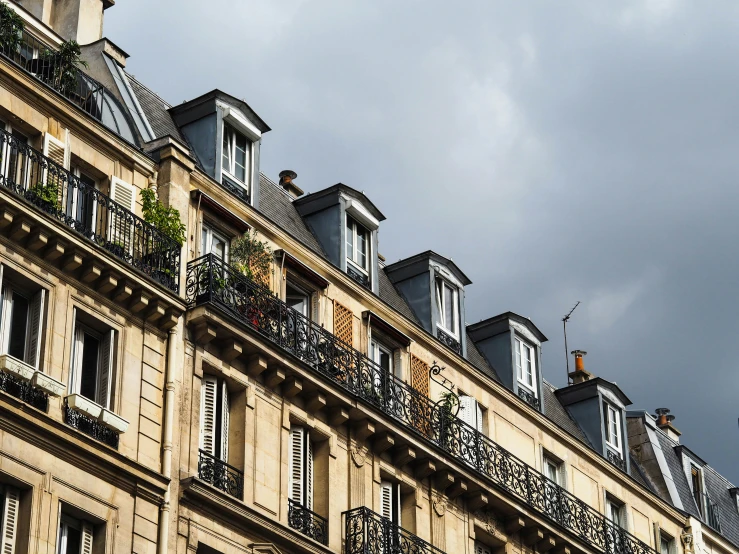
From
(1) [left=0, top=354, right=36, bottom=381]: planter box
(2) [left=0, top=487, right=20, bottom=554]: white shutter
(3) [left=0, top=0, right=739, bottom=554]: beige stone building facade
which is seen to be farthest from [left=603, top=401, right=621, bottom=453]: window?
(2) [left=0, top=487, right=20, bottom=554]: white shutter

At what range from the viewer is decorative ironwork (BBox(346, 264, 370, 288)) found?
31609mm

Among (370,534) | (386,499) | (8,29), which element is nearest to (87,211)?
(8,29)

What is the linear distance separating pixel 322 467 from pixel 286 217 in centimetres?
547

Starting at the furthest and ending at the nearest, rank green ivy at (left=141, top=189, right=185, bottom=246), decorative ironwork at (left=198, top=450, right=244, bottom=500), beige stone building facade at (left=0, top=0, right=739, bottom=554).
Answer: green ivy at (left=141, top=189, right=185, bottom=246) → decorative ironwork at (left=198, top=450, right=244, bottom=500) → beige stone building facade at (left=0, top=0, right=739, bottom=554)

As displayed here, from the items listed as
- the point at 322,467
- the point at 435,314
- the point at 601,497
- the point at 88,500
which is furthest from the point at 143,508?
the point at 601,497

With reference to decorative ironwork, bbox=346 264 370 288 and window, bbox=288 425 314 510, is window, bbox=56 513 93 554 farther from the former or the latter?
decorative ironwork, bbox=346 264 370 288

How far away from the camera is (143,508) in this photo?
78.3 ft

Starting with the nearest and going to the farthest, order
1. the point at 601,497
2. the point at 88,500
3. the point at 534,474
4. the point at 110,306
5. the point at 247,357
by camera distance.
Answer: the point at 88,500
the point at 110,306
the point at 247,357
the point at 534,474
the point at 601,497

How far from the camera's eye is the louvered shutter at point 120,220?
83.8ft

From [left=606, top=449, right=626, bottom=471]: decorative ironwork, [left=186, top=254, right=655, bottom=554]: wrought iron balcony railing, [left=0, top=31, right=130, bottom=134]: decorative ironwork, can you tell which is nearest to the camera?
[left=0, top=31, right=130, bottom=134]: decorative ironwork

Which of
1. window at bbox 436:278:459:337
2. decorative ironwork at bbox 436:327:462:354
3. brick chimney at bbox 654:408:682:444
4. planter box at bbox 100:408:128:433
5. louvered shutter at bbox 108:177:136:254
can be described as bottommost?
planter box at bbox 100:408:128:433

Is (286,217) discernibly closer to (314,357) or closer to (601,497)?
(314,357)

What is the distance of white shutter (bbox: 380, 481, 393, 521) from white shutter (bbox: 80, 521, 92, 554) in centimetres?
771

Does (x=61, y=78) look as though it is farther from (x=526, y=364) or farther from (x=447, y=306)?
(x=526, y=364)
